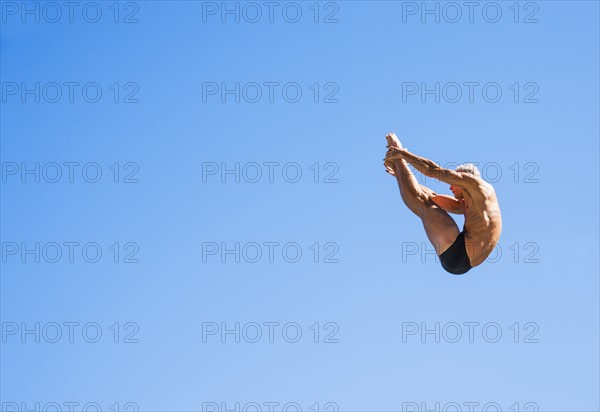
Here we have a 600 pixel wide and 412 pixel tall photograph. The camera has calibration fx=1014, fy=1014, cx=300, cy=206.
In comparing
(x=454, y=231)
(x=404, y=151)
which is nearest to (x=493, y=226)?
(x=454, y=231)

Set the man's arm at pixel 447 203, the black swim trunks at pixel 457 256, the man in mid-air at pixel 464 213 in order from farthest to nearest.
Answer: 1. the man's arm at pixel 447 203
2. the black swim trunks at pixel 457 256
3. the man in mid-air at pixel 464 213

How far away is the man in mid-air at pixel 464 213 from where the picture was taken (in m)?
16.7

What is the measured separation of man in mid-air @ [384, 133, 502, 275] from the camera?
54.7 ft

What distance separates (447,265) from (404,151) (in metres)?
2.12

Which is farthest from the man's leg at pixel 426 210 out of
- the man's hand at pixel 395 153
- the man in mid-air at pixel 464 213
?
the man's hand at pixel 395 153

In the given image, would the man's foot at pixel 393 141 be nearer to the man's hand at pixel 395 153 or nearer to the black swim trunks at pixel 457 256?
the man's hand at pixel 395 153

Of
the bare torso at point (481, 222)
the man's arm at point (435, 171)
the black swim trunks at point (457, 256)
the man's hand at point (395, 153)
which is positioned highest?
the man's hand at point (395, 153)

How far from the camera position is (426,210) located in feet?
55.8

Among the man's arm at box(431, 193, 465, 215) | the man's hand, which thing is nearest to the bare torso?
the man's arm at box(431, 193, 465, 215)

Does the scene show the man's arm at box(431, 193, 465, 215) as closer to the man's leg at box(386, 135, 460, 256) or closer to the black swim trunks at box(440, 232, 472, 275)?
the man's leg at box(386, 135, 460, 256)

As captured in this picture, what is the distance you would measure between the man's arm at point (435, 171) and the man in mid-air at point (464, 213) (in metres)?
0.02

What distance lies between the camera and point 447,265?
1708 centimetres

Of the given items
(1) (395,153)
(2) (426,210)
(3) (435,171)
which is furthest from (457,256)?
(1) (395,153)

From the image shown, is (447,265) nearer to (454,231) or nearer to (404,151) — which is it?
(454,231)
